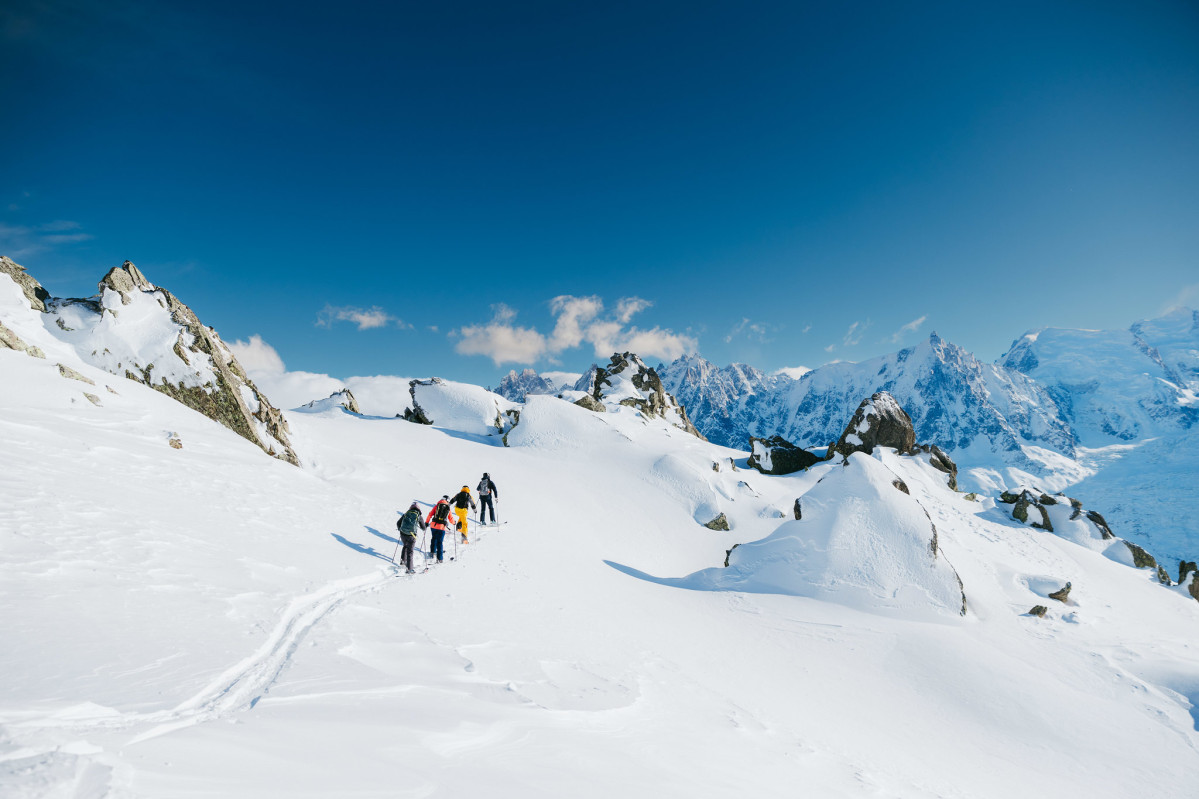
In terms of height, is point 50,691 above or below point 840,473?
below

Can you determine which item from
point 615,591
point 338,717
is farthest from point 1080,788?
point 338,717

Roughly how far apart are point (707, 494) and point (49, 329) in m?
37.8

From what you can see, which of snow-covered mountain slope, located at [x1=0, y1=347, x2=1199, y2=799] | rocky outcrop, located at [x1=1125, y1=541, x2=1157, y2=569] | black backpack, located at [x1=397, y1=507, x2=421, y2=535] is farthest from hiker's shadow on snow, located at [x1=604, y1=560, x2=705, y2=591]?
rocky outcrop, located at [x1=1125, y1=541, x2=1157, y2=569]

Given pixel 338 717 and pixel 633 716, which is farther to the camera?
pixel 633 716

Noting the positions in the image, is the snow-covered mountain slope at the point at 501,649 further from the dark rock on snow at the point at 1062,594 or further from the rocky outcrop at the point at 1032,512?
the rocky outcrop at the point at 1032,512

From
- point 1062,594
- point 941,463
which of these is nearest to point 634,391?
point 941,463

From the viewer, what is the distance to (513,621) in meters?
10.9

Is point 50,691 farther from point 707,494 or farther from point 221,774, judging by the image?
point 707,494

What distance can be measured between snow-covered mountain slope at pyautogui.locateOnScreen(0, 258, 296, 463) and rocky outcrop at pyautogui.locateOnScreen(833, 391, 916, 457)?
51.1 metres

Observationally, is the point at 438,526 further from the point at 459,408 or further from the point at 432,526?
the point at 459,408

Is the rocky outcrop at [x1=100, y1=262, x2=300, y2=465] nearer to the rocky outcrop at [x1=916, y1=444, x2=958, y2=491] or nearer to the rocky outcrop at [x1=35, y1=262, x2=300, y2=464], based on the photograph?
the rocky outcrop at [x1=35, y1=262, x2=300, y2=464]

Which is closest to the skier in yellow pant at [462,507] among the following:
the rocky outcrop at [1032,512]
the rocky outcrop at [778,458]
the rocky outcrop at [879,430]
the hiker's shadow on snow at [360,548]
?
the hiker's shadow on snow at [360,548]

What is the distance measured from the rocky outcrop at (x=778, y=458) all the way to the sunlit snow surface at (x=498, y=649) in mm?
23033

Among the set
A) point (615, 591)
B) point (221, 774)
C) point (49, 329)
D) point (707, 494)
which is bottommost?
point (615, 591)
